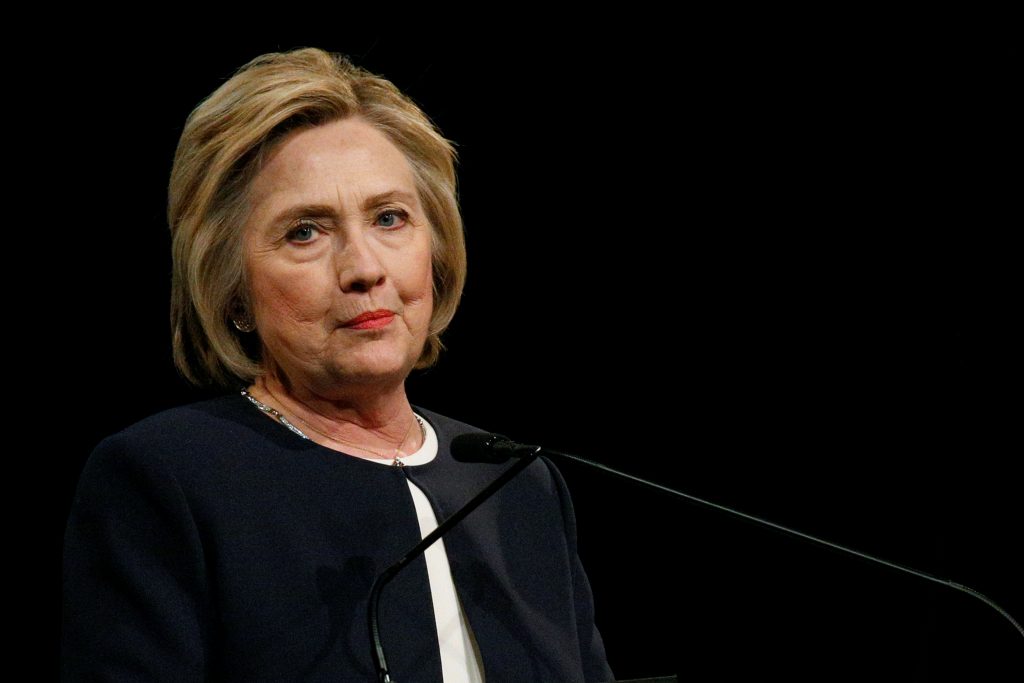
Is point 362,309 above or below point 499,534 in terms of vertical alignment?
above

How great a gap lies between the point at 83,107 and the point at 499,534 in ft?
3.97

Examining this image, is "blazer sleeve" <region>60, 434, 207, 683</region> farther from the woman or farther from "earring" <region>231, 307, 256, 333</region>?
"earring" <region>231, 307, 256, 333</region>

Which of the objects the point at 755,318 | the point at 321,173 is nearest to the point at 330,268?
the point at 321,173

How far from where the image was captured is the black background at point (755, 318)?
2.77 meters

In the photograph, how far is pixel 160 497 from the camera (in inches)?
Answer: 67.1

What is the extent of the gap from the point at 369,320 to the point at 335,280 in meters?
0.09

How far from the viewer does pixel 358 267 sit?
1.92 metres

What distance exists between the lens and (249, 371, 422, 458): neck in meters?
2.00

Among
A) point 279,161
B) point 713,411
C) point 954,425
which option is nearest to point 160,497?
point 279,161

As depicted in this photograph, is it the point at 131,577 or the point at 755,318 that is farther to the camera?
the point at 755,318

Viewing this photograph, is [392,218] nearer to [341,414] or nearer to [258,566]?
[341,414]

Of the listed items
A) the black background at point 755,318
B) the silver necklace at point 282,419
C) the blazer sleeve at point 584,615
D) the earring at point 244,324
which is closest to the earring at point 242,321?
the earring at point 244,324

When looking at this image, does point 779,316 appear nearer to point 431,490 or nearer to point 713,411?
point 713,411

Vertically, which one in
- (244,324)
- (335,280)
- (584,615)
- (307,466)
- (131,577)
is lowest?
(584,615)
